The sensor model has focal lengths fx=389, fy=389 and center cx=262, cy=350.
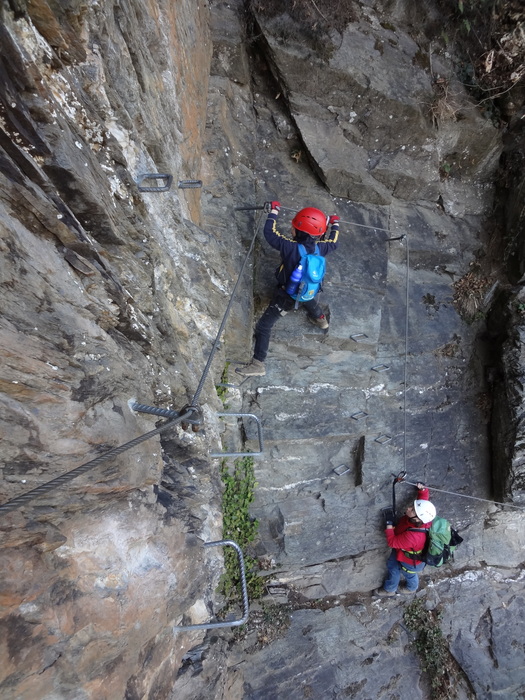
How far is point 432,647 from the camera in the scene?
655cm

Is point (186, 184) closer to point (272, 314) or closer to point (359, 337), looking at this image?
point (272, 314)

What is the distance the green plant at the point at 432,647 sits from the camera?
21.3 feet

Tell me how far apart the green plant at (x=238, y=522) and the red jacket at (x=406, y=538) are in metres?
2.14

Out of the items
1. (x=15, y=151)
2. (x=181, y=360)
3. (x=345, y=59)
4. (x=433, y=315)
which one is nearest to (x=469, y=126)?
(x=345, y=59)

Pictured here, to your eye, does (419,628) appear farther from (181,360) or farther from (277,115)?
(277,115)

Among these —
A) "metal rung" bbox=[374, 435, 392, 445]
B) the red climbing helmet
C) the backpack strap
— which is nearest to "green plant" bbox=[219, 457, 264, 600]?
"metal rung" bbox=[374, 435, 392, 445]

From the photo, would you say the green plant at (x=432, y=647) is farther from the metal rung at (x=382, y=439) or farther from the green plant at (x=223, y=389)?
the green plant at (x=223, y=389)

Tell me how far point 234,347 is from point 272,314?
2.23 feet

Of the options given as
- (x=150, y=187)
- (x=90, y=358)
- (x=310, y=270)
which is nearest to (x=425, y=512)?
(x=310, y=270)

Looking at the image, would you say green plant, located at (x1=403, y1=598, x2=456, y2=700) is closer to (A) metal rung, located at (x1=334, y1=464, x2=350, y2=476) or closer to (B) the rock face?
(B) the rock face

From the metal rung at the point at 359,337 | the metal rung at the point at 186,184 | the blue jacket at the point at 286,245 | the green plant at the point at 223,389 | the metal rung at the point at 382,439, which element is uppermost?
the metal rung at the point at 186,184

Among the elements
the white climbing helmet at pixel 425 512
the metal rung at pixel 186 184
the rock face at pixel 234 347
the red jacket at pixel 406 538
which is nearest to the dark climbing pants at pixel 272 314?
the rock face at pixel 234 347

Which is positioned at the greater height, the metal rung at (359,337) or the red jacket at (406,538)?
the metal rung at (359,337)

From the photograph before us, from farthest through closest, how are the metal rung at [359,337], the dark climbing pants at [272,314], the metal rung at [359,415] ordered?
the metal rung at [359,415] < the metal rung at [359,337] < the dark climbing pants at [272,314]
